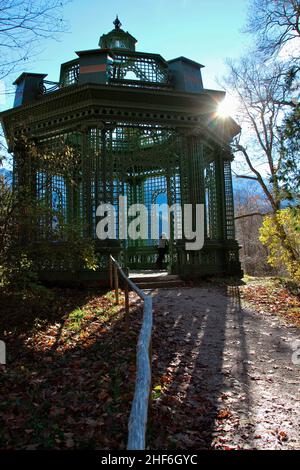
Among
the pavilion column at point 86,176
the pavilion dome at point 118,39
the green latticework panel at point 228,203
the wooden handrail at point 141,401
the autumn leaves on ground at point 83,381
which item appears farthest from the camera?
the pavilion dome at point 118,39

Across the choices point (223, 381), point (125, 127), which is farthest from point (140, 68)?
point (223, 381)

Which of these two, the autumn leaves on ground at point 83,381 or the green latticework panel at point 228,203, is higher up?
the green latticework panel at point 228,203

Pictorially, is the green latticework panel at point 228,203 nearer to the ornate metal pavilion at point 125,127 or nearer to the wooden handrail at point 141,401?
the ornate metal pavilion at point 125,127

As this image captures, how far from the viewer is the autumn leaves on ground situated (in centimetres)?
326

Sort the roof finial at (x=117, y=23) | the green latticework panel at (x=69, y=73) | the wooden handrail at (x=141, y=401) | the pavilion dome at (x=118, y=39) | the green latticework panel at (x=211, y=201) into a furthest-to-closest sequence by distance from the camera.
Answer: the roof finial at (x=117, y=23) < the pavilion dome at (x=118, y=39) < the green latticework panel at (x=211, y=201) < the green latticework panel at (x=69, y=73) < the wooden handrail at (x=141, y=401)

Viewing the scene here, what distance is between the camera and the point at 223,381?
457cm

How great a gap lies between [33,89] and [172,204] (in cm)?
600

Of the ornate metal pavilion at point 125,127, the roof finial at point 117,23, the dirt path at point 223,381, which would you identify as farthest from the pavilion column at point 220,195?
the roof finial at point 117,23

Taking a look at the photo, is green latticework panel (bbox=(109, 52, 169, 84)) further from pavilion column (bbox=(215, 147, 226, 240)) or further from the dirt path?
the dirt path

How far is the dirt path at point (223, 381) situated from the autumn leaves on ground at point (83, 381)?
0.07ft

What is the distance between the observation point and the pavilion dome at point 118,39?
14615 millimetres

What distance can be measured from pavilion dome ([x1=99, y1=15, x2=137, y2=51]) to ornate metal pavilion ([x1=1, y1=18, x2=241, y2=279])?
2936 mm

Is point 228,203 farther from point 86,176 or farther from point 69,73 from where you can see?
point 69,73
